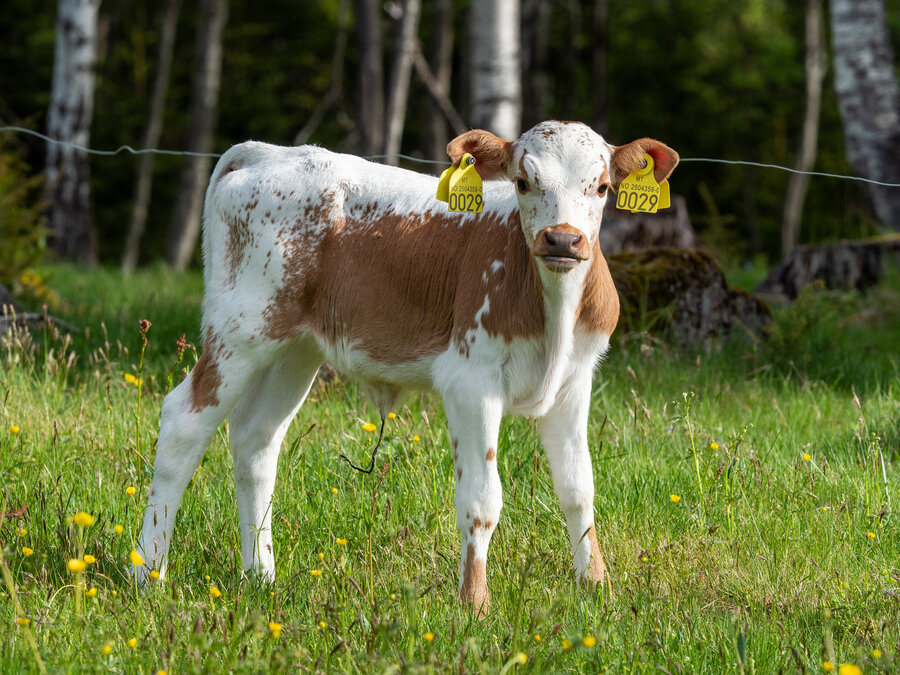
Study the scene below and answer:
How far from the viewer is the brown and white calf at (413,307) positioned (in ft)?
11.9

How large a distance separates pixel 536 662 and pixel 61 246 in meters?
13.7

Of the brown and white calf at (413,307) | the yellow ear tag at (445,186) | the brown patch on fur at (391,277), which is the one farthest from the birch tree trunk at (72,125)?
the yellow ear tag at (445,186)

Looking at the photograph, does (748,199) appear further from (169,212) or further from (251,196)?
(251,196)

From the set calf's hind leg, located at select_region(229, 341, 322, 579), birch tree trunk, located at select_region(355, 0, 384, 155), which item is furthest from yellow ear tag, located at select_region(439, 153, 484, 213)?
birch tree trunk, located at select_region(355, 0, 384, 155)

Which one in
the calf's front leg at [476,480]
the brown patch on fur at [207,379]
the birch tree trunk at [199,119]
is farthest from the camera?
the birch tree trunk at [199,119]

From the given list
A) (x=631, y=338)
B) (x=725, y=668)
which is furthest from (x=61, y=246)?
(x=725, y=668)

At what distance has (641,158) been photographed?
3.81 m

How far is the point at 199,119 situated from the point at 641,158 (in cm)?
1407

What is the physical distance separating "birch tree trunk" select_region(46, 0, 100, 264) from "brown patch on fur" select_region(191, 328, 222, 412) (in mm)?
9988

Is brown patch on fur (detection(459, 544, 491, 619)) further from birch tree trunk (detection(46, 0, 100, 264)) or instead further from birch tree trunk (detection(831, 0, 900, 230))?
birch tree trunk (detection(46, 0, 100, 264))

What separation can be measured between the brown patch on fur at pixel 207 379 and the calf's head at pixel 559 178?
1293 mm

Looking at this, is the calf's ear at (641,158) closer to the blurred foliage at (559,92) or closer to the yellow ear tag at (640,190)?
the yellow ear tag at (640,190)

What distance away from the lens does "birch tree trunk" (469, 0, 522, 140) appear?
31.4ft

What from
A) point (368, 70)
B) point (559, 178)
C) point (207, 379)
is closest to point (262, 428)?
point (207, 379)
